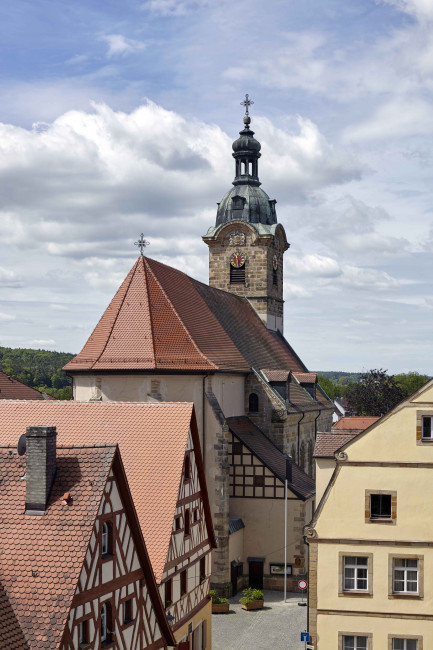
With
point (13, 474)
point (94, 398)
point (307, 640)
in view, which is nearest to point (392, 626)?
point (307, 640)

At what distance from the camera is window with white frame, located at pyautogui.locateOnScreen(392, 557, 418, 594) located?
23.3 meters

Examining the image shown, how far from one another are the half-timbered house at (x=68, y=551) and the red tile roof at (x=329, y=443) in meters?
7.96

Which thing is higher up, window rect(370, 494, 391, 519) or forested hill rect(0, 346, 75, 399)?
forested hill rect(0, 346, 75, 399)

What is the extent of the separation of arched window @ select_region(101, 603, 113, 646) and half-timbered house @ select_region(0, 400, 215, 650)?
381 centimetres

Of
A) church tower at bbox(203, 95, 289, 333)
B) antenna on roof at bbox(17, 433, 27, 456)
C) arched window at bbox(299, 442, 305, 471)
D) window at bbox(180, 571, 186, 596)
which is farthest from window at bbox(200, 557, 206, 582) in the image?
church tower at bbox(203, 95, 289, 333)

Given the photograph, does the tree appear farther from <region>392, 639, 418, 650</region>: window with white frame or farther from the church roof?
<region>392, 639, 418, 650</region>: window with white frame

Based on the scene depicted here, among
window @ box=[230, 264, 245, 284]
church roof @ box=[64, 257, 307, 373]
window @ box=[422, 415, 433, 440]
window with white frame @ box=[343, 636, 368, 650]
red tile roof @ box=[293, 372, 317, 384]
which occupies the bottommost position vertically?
window with white frame @ box=[343, 636, 368, 650]

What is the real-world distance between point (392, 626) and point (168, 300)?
21.2 m

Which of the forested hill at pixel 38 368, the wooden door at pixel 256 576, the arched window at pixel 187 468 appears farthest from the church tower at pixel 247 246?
the forested hill at pixel 38 368

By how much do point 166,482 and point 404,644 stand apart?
749 cm

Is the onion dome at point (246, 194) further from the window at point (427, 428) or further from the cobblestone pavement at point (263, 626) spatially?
the window at point (427, 428)

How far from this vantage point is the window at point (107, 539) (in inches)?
722

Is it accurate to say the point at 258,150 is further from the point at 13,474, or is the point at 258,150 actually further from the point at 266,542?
the point at 13,474

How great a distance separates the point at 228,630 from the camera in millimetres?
31891
